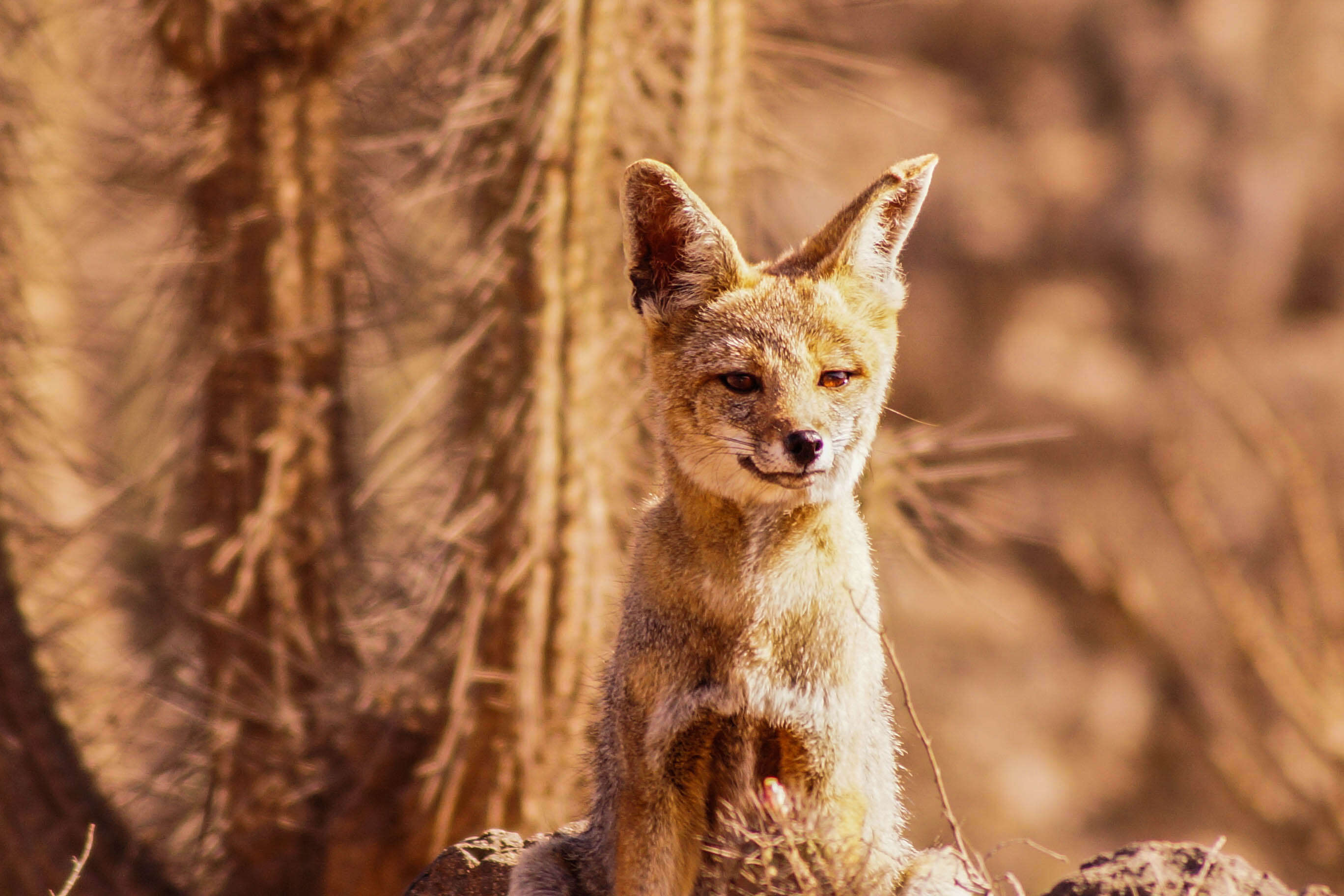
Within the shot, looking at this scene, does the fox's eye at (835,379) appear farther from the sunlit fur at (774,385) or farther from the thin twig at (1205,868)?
the thin twig at (1205,868)

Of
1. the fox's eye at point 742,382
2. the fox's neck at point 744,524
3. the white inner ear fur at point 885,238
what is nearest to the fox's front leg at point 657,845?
the fox's neck at point 744,524

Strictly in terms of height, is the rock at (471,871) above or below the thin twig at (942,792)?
below

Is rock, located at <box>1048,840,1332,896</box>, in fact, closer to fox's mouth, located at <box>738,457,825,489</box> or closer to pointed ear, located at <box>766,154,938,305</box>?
fox's mouth, located at <box>738,457,825,489</box>

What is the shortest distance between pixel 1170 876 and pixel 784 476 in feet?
3.98

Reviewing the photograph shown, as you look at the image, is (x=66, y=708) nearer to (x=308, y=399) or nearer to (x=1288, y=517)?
(x=308, y=399)

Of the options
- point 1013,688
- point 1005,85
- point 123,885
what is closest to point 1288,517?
point 1013,688

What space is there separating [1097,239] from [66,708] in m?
7.60

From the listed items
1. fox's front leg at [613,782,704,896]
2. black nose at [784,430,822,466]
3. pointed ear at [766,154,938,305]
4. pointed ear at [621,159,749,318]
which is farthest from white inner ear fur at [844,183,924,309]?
fox's front leg at [613,782,704,896]

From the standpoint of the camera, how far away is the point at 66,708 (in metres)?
5.07

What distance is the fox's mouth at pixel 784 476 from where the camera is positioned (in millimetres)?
2123

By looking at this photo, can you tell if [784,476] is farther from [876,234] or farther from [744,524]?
[876,234]

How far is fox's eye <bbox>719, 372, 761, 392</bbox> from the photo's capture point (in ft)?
7.23

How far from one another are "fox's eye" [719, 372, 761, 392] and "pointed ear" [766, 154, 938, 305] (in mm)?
265

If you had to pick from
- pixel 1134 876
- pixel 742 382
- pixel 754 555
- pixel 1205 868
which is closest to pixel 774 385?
pixel 742 382
